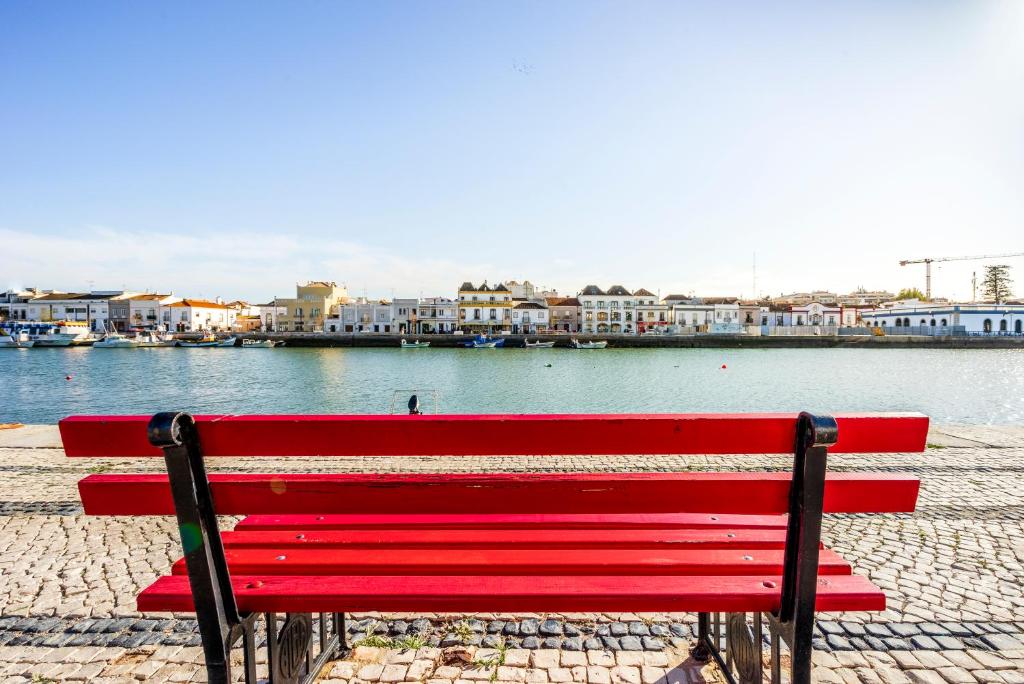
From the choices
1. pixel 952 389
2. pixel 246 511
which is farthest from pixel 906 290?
pixel 246 511

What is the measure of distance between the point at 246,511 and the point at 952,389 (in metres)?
39.1

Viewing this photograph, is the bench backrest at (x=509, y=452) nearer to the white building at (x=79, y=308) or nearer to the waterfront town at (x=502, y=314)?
the waterfront town at (x=502, y=314)

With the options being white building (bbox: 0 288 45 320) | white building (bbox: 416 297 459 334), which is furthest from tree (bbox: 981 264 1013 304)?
white building (bbox: 0 288 45 320)

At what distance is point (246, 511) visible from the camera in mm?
1771

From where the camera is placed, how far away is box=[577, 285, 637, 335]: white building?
309ft

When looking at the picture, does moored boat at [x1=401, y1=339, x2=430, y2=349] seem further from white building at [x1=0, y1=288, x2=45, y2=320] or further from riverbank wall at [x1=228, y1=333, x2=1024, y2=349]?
white building at [x1=0, y1=288, x2=45, y2=320]

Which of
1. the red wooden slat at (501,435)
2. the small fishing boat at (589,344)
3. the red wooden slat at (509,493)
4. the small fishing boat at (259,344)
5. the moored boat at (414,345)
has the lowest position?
the small fishing boat at (589,344)

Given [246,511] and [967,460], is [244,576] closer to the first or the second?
[246,511]

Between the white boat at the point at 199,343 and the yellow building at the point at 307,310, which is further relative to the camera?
the yellow building at the point at 307,310

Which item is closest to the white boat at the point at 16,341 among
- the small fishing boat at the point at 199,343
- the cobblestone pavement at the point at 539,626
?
the small fishing boat at the point at 199,343

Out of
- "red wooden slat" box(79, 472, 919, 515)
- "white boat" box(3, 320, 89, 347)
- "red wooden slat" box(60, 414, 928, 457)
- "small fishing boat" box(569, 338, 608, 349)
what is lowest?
"small fishing boat" box(569, 338, 608, 349)

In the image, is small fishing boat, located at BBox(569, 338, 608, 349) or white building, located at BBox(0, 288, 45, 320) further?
white building, located at BBox(0, 288, 45, 320)

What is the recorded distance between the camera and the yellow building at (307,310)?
322 ft

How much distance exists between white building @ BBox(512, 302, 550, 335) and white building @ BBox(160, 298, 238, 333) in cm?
5459
